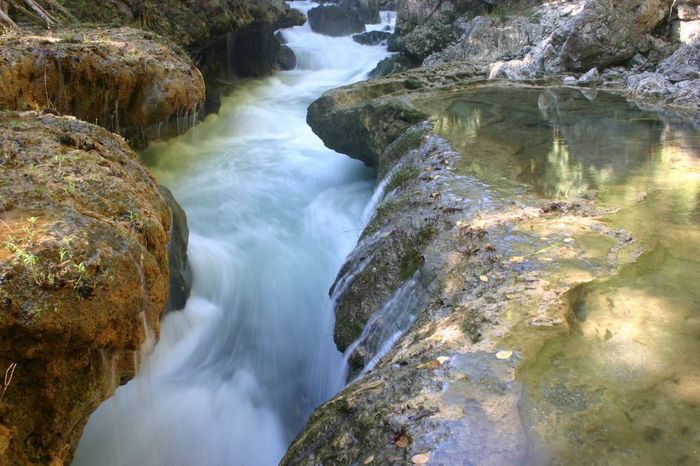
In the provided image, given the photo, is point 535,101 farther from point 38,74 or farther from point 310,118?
point 38,74

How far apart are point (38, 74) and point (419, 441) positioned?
19.2 feet

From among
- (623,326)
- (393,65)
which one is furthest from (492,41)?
(623,326)

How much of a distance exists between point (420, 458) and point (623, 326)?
1472mm

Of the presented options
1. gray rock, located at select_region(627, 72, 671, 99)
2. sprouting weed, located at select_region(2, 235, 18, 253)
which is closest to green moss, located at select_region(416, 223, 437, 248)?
sprouting weed, located at select_region(2, 235, 18, 253)

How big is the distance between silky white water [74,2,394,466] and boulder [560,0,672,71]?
5909mm

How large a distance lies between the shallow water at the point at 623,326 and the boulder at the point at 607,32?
6012 millimetres

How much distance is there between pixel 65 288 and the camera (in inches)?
99.9

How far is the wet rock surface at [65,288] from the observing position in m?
2.46

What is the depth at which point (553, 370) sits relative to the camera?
8.37ft

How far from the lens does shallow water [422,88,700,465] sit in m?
2.16

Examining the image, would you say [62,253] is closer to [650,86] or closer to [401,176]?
[401,176]

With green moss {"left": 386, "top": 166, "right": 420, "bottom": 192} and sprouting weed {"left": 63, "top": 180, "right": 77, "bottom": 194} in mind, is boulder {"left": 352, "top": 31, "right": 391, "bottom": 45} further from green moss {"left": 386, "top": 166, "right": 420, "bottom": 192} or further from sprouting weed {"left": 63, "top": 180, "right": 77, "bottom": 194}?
sprouting weed {"left": 63, "top": 180, "right": 77, "bottom": 194}

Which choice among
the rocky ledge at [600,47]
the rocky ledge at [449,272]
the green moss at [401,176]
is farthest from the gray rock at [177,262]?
the rocky ledge at [600,47]

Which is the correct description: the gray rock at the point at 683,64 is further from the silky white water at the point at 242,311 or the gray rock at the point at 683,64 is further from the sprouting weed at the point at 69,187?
the sprouting weed at the point at 69,187
